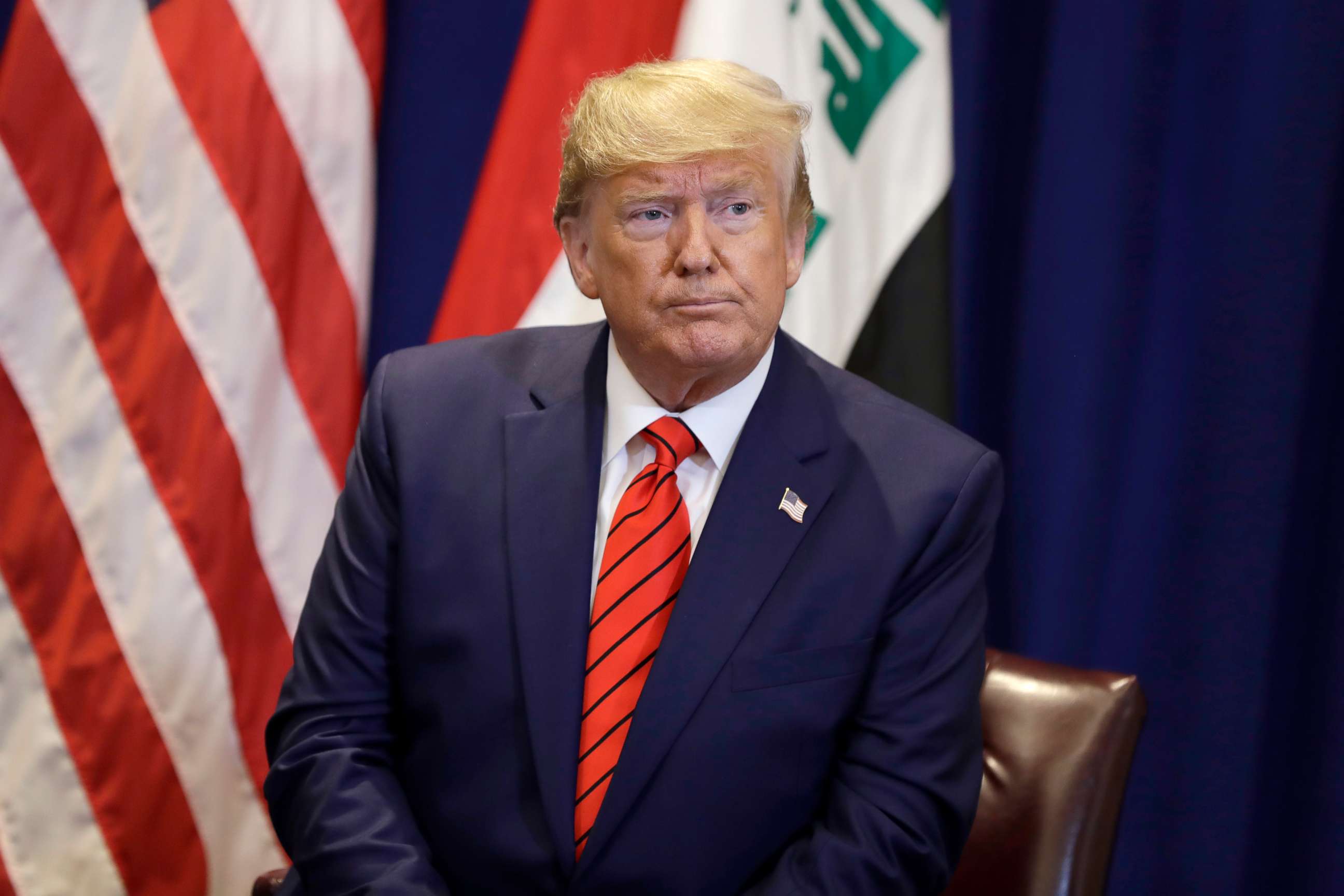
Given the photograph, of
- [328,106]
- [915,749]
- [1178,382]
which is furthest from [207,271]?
[1178,382]

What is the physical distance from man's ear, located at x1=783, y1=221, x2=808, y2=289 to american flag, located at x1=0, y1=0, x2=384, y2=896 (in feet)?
3.49

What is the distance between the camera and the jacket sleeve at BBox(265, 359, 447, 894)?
142 centimetres

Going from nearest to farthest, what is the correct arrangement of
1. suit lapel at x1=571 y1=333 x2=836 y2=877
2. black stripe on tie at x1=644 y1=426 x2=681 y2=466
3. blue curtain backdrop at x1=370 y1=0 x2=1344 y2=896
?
suit lapel at x1=571 y1=333 x2=836 y2=877 < black stripe on tie at x1=644 y1=426 x2=681 y2=466 < blue curtain backdrop at x1=370 y1=0 x2=1344 y2=896

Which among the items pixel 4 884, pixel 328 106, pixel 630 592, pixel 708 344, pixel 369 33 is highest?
pixel 369 33

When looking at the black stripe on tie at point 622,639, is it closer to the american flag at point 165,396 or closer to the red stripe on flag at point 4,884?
the american flag at point 165,396

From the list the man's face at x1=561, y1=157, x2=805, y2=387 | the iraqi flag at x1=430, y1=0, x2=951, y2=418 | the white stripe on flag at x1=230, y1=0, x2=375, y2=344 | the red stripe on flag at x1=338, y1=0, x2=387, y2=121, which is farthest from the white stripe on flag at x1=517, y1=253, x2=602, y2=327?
the man's face at x1=561, y1=157, x2=805, y2=387

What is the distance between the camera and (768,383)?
1.56 metres

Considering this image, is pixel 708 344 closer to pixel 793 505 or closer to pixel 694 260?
pixel 694 260

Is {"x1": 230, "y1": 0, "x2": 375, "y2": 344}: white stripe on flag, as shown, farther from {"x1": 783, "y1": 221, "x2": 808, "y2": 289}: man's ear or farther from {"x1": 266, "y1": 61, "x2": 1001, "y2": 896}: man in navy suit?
{"x1": 783, "y1": 221, "x2": 808, "y2": 289}: man's ear

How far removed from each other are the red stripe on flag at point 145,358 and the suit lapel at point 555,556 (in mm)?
982

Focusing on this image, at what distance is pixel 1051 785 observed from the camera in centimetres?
157

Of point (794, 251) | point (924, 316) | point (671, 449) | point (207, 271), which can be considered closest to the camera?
point (671, 449)

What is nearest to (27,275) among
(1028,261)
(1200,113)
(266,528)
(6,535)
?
(6,535)

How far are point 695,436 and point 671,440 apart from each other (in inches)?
1.3
